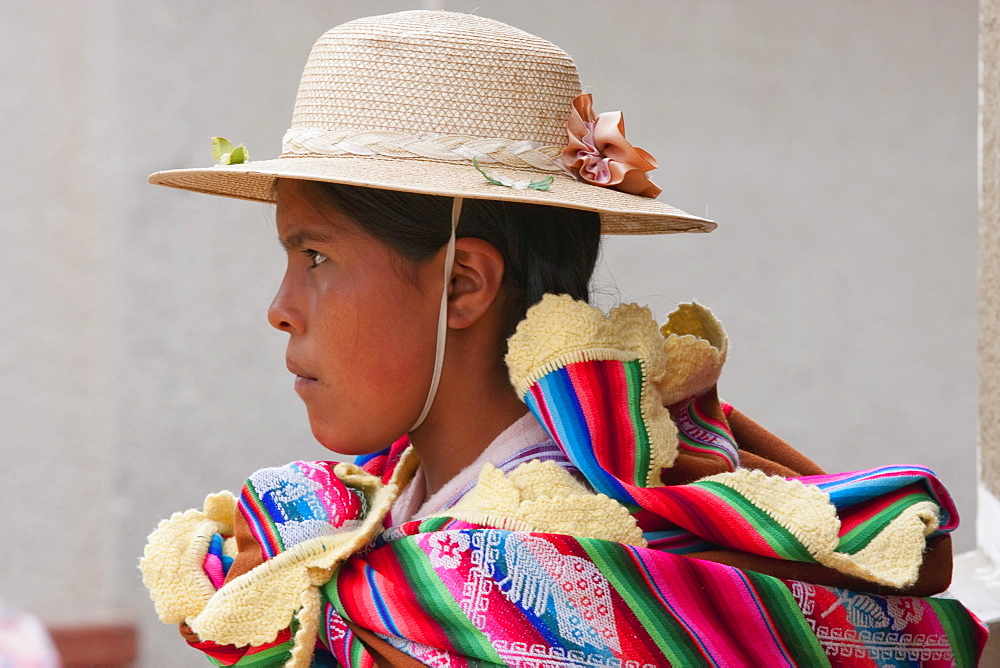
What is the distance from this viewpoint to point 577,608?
1.40 m

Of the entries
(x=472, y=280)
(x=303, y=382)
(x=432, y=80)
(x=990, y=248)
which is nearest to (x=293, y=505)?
(x=303, y=382)

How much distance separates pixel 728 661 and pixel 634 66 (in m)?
2.98

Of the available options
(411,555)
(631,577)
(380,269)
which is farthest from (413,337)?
(631,577)

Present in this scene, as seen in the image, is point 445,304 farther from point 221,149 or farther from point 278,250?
point 278,250

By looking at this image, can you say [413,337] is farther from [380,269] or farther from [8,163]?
[8,163]

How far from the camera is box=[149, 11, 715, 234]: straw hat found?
1.57 m

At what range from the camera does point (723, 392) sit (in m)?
4.17

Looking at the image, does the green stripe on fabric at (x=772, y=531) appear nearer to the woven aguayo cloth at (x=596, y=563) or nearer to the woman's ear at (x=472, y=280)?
the woven aguayo cloth at (x=596, y=563)

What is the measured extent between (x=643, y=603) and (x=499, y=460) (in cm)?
32

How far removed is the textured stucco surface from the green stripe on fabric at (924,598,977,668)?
0.70m

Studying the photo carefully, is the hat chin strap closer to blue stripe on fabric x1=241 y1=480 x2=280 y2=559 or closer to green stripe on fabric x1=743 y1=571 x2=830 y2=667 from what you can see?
blue stripe on fabric x1=241 y1=480 x2=280 y2=559

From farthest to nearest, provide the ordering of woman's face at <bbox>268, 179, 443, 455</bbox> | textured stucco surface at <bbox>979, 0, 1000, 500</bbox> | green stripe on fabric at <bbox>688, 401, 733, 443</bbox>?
textured stucco surface at <bbox>979, 0, 1000, 500</bbox> < green stripe on fabric at <bbox>688, 401, 733, 443</bbox> < woman's face at <bbox>268, 179, 443, 455</bbox>

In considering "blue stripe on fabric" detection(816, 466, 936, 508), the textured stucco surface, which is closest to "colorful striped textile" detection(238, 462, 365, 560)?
"blue stripe on fabric" detection(816, 466, 936, 508)

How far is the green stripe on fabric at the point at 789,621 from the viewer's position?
144cm
